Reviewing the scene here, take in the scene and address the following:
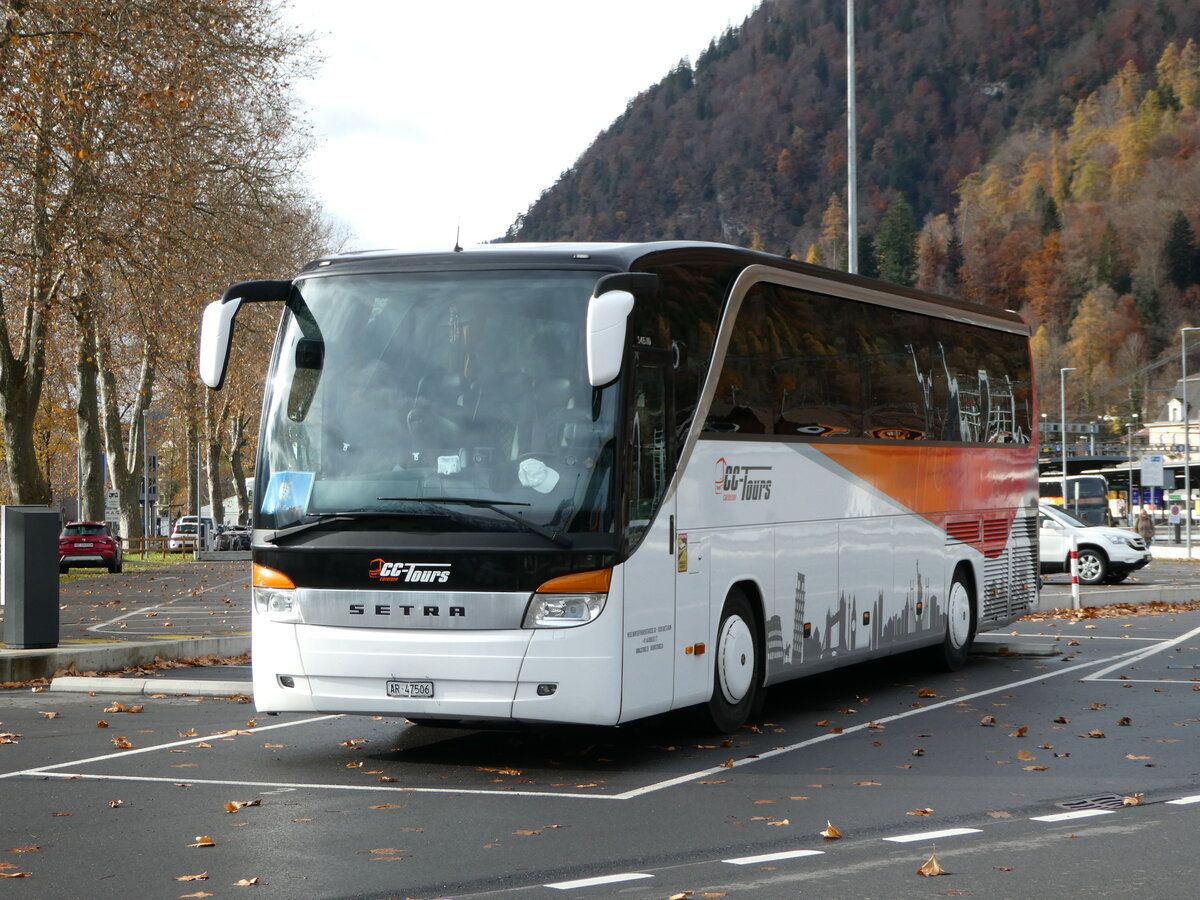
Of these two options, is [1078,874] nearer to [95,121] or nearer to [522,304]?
[522,304]

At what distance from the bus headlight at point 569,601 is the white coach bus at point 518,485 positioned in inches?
0.5

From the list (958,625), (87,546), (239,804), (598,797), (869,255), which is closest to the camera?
(239,804)

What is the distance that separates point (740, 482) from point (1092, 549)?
24.5 meters

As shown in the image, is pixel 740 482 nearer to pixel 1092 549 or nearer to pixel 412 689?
pixel 412 689

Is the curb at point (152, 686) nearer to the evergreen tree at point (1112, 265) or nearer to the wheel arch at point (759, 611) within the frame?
the wheel arch at point (759, 611)

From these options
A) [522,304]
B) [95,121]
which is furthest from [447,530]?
[95,121]

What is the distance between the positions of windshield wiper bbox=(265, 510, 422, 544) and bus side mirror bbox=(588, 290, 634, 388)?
5.33 ft

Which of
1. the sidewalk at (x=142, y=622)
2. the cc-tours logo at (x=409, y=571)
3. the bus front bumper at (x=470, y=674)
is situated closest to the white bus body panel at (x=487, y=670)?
the bus front bumper at (x=470, y=674)

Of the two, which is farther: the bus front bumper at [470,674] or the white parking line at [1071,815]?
the bus front bumper at [470,674]

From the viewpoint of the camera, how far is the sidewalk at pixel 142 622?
1616cm

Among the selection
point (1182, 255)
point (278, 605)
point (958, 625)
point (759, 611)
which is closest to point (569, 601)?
point (278, 605)

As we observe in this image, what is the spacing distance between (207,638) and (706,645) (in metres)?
8.48

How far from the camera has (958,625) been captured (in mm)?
16672

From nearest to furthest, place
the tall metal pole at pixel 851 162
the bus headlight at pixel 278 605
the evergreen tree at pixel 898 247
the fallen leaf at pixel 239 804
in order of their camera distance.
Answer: the fallen leaf at pixel 239 804 < the bus headlight at pixel 278 605 < the tall metal pole at pixel 851 162 < the evergreen tree at pixel 898 247
